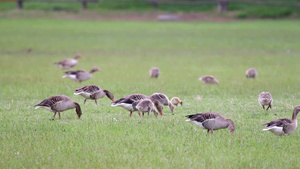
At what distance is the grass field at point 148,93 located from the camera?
8766mm

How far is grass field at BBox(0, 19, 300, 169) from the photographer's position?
877 cm

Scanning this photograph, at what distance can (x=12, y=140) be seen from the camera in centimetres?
969

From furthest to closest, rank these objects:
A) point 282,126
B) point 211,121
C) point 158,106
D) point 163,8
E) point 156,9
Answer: point 163,8, point 156,9, point 158,106, point 211,121, point 282,126

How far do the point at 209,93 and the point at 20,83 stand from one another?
7.51m

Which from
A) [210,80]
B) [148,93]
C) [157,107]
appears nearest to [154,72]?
[210,80]

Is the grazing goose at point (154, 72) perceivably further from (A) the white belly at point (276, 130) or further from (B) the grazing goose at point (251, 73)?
(A) the white belly at point (276, 130)

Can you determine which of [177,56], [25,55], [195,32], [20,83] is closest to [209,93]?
[20,83]

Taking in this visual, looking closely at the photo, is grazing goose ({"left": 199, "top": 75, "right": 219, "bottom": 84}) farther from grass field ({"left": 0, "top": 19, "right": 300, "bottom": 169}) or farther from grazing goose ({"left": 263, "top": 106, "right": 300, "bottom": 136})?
grazing goose ({"left": 263, "top": 106, "right": 300, "bottom": 136})

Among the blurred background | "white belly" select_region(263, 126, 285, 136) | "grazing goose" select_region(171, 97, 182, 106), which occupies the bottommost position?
the blurred background

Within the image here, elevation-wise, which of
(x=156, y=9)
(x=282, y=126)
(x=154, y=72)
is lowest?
(x=156, y=9)

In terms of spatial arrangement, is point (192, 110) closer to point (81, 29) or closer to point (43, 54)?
point (43, 54)

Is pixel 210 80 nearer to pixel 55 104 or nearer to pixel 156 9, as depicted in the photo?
pixel 55 104

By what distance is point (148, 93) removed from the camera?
53.6 feet

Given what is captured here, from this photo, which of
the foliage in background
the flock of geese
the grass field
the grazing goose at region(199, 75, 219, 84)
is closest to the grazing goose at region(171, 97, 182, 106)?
the flock of geese
